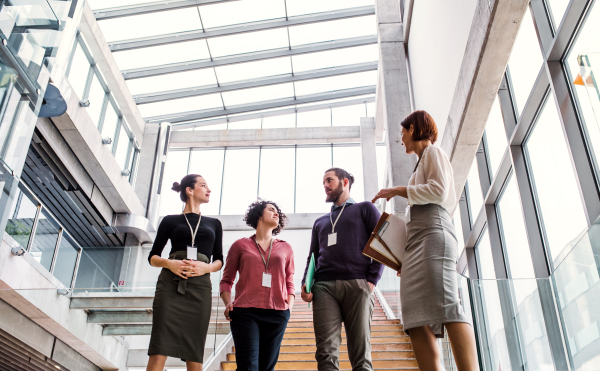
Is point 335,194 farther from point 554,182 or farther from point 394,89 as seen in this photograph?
point 394,89

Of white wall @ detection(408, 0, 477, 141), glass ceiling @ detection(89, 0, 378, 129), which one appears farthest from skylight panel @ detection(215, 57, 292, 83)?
white wall @ detection(408, 0, 477, 141)

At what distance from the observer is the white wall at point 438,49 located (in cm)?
623

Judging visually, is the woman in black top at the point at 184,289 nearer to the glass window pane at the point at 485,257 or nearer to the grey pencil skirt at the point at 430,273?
the grey pencil skirt at the point at 430,273

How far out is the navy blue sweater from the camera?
3.30 meters

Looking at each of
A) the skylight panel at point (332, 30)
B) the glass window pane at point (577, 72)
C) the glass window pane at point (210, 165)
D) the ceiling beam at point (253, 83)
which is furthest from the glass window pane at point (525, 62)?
the glass window pane at point (210, 165)

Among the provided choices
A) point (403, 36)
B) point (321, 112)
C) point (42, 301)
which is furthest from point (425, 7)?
point (321, 112)

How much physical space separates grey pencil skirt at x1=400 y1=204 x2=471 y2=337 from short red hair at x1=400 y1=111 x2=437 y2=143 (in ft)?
1.50

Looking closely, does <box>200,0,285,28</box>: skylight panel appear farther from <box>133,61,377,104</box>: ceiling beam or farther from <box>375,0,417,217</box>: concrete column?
<box>375,0,417,217</box>: concrete column

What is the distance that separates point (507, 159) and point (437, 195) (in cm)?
492

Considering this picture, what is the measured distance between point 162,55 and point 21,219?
863 cm

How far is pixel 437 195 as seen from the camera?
260 cm

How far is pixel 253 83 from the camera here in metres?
17.8

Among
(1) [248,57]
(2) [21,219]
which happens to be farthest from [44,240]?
(1) [248,57]

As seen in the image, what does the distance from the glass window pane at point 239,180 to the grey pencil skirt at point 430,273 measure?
1640cm
